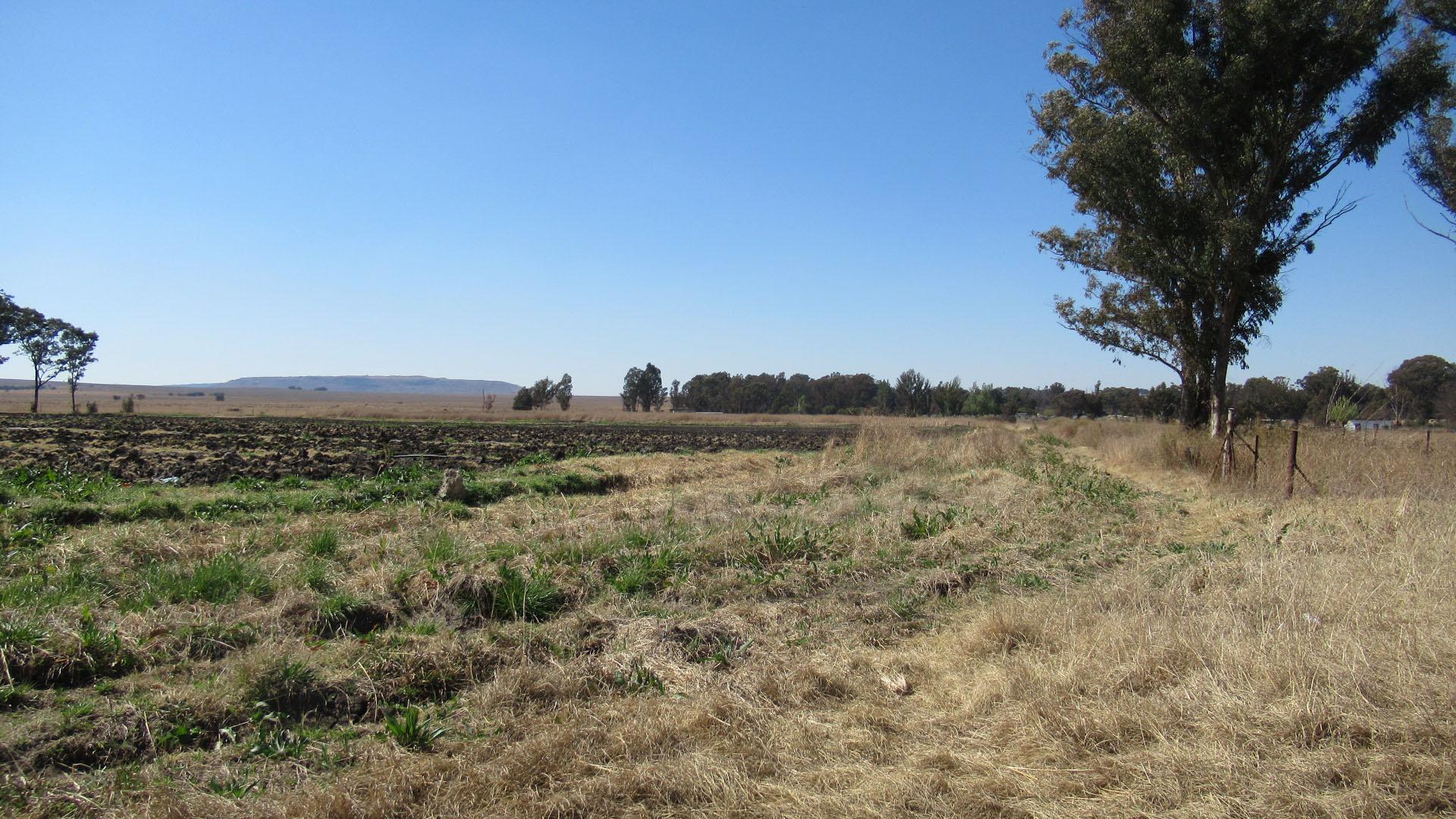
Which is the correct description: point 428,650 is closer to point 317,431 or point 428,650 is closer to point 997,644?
point 997,644

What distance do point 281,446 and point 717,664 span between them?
23.5 metres

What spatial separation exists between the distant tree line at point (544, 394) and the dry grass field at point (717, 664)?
85.8m

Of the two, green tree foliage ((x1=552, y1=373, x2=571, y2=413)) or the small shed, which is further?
green tree foliage ((x1=552, y1=373, x2=571, y2=413))

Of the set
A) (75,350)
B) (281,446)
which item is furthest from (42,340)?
(281,446)

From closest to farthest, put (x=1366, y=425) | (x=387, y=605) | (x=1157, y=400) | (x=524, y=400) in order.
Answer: (x=387, y=605) < (x=1366, y=425) < (x=1157, y=400) < (x=524, y=400)

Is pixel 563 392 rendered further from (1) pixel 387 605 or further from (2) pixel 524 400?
(1) pixel 387 605

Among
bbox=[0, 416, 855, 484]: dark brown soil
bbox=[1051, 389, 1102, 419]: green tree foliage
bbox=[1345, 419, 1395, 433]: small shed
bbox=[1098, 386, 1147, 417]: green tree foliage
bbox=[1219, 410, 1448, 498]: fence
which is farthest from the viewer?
bbox=[1051, 389, 1102, 419]: green tree foliage

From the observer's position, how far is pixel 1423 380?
4628 centimetres

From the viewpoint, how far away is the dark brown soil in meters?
16.2

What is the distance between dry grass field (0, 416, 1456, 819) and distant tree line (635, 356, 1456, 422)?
9.75 meters

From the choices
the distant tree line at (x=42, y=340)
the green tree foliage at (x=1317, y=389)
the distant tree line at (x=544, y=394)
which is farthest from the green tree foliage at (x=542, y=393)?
the green tree foliage at (x=1317, y=389)

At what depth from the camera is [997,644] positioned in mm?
5211

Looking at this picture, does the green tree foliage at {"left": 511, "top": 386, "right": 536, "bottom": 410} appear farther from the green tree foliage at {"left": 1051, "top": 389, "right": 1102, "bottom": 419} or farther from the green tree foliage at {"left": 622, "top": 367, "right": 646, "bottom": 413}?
the green tree foliage at {"left": 1051, "top": 389, "right": 1102, "bottom": 419}

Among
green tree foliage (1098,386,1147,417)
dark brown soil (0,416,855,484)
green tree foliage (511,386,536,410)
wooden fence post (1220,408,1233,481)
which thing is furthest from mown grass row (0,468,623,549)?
green tree foliage (511,386,536,410)
